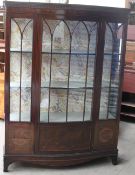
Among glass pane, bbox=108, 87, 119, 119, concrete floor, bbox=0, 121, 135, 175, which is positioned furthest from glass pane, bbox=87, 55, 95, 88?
concrete floor, bbox=0, 121, 135, 175

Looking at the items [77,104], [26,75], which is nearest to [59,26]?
[26,75]

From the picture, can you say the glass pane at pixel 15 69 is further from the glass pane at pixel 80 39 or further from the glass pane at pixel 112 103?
the glass pane at pixel 112 103

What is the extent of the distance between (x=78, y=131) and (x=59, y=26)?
36.0 inches

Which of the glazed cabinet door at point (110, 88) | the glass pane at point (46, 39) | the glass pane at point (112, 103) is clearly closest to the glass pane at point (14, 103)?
the glass pane at point (46, 39)

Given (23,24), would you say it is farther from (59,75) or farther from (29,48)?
(59,75)

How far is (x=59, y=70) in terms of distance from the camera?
260 cm

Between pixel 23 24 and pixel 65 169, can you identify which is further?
pixel 65 169

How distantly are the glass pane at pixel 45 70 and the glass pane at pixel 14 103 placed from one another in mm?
228

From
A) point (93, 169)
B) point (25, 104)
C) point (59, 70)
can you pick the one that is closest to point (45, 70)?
point (59, 70)

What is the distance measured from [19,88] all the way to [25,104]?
0.48ft

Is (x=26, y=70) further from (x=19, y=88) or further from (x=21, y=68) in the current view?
(x=19, y=88)

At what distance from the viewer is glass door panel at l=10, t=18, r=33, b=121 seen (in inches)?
95.8

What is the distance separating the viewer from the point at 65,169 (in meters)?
2.70

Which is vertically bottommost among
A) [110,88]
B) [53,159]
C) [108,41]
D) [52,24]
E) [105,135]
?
[53,159]
